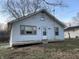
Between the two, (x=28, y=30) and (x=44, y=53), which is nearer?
(x=44, y=53)

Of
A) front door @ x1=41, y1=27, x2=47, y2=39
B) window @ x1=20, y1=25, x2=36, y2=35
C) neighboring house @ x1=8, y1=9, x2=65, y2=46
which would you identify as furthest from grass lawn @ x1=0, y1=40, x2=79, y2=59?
front door @ x1=41, y1=27, x2=47, y2=39

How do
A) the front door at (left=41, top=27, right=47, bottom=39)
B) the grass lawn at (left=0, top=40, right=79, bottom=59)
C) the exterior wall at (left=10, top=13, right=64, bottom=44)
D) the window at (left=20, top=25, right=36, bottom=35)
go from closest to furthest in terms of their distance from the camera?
the grass lawn at (left=0, top=40, right=79, bottom=59)
the exterior wall at (left=10, top=13, right=64, bottom=44)
the window at (left=20, top=25, right=36, bottom=35)
the front door at (left=41, top=27, right=47, bottom=39)

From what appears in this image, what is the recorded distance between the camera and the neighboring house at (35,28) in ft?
68.1

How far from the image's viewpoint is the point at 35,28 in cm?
2206

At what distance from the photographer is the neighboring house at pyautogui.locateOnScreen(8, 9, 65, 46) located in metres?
20.8

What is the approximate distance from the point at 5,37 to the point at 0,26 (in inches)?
709

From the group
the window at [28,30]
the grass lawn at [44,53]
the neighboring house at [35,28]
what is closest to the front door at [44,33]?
the neighboring house at [35,28]

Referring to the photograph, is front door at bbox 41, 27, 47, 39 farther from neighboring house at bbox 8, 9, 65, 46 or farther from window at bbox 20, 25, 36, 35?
window at bbox 20, 25, 36, 35

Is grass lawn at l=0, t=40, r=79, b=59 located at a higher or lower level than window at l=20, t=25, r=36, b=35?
lower

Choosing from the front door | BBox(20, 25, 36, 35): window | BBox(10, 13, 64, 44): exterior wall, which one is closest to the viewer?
BBox(10, 13, 64, 44): exterior wall

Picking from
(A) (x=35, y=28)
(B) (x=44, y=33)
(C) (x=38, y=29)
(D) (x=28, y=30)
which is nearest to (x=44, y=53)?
(D) (x=28, y=30)

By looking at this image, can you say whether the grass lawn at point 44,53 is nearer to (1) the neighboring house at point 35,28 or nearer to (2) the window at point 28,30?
(1) the neighboring house at point 35,28

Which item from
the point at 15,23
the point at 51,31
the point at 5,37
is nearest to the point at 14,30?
the point at 15,23

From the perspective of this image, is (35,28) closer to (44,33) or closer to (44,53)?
(44,33)
